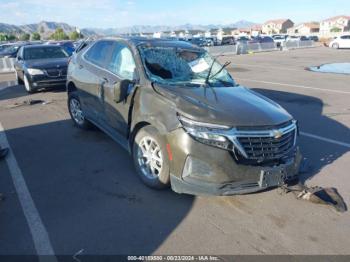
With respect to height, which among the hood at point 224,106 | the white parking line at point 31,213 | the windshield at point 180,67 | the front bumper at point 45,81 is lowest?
the white parking line at point 31,213

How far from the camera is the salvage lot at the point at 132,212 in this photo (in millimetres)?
3232

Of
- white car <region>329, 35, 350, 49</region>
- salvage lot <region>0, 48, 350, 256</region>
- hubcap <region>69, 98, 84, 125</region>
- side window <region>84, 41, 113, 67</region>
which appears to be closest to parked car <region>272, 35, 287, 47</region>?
white car <region>329, 35, 350, 49</region>

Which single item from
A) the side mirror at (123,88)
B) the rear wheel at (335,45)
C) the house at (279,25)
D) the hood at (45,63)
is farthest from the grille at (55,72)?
the house at (279,25)

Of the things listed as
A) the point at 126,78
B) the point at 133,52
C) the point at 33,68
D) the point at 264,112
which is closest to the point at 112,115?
the point at 126,78

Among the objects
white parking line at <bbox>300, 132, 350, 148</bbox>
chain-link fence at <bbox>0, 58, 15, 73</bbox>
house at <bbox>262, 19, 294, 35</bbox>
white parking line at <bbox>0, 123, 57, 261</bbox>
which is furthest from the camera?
house at <bbox>262, 19, 294, 35</bbox>

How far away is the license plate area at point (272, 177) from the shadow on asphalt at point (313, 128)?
834mm

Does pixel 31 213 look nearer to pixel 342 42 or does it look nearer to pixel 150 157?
pixel 150 157

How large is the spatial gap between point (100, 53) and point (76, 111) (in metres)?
1.49

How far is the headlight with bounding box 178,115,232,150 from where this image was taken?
3557mm

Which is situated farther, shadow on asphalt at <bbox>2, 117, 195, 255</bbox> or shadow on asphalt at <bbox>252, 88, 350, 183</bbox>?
shadow on asphalt at <bbox>252, 88, 350, 183</bbox>

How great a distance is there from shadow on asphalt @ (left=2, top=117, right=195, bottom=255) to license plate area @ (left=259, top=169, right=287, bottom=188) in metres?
0.88

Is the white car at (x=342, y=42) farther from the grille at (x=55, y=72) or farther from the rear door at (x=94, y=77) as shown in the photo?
the rear door at (x=94, y=77)

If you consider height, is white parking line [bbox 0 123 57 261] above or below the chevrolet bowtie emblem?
below

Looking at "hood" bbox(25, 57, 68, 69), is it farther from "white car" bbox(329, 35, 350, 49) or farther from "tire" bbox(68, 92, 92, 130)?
"white car" bbox(329, 35, 350, 49)
